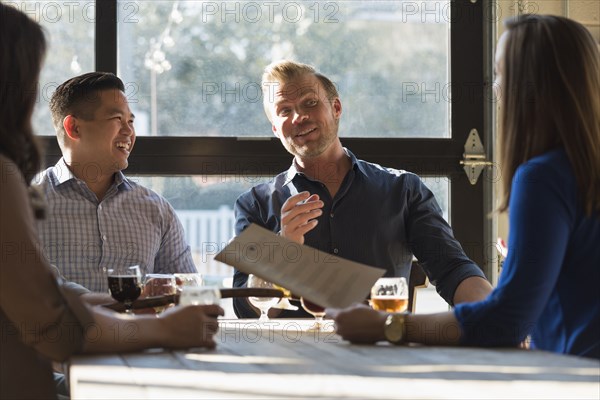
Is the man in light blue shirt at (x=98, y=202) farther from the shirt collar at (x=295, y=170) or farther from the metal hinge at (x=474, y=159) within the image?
the metal hinge at (x=474, y=159)

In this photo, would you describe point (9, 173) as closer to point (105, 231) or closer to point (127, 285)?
point (127, 285)

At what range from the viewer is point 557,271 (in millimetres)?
1707

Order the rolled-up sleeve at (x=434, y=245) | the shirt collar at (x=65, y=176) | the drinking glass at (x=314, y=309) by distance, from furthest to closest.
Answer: the shirt collar at (x=65, y=176)
the rolled-up sleeve at (x=434, y=245)
the drinking glass at (x=314, y=309)

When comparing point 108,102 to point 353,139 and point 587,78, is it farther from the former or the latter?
point 587,78

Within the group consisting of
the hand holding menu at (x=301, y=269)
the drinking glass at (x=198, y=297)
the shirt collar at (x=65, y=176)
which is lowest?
the drinking glass at (x=198, y=297)

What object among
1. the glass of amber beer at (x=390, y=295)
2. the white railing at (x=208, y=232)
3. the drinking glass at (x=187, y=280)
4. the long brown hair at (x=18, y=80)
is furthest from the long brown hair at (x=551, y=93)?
the white railing at (x=208, y=232)

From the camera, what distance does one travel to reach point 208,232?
412 centimetres

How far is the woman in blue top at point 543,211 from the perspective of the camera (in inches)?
67.1

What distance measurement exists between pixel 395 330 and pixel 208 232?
2.37 meters

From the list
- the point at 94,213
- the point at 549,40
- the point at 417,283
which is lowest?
the point at 417,283

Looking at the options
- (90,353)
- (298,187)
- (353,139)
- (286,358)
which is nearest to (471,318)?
(286,358)

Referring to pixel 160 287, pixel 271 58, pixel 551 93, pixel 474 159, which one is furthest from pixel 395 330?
pixel 271 58

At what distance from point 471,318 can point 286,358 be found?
41 centimetres

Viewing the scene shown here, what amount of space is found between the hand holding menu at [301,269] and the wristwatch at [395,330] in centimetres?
16
